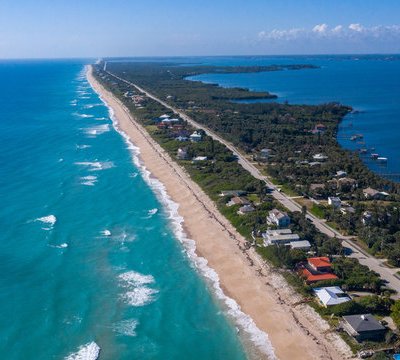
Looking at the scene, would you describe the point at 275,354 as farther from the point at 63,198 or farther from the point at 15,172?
the point at 15,172

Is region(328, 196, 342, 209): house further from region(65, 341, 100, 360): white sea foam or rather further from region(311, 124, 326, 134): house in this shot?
region(311, 124, 326, 134): house

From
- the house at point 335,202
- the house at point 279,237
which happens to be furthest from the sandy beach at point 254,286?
the house at point 335,202

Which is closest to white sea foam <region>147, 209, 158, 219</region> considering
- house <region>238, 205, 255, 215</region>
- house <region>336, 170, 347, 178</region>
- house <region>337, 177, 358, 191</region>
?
house <region>238, 205, 255, 215</region>

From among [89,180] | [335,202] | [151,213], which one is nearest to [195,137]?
[89,180]

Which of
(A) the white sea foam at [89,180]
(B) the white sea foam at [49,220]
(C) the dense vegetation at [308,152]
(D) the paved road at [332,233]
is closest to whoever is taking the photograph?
(D) the paved road at [332,233]

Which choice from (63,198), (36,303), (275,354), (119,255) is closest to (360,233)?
(275,354)

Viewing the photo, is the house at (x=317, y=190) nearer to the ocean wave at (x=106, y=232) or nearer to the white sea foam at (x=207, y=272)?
the white sea foam at (x=207, y=272)
